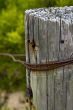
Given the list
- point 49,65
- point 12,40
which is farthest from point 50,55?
point 12,40

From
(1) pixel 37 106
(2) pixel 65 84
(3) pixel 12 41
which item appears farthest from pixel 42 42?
(3) pixel 12 41

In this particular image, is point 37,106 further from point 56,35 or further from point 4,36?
point 4,36

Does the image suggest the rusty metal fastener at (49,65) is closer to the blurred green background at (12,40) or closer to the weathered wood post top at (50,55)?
the weathered wood post top at (50,55)

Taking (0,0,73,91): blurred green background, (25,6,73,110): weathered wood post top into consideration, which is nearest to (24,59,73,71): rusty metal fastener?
(25,6,73,110): weathered wood post top

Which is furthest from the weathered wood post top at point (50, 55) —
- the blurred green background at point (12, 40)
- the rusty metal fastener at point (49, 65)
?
the blurred green background at point (12, 40)

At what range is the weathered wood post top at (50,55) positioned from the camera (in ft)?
6.24

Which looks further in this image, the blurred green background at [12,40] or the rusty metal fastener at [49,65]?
the blurred green background at [12,40]

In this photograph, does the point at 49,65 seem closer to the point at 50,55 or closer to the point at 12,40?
the point at 50,55

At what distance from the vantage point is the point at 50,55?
1.96 metres

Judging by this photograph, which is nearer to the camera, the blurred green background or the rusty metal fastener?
the rusty metal fastener

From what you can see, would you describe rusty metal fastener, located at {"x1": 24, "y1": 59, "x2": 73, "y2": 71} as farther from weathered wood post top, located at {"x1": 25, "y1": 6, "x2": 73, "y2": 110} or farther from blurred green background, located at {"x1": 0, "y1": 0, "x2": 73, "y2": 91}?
blurred green background, located at {"x1": 0, "y1": 0, "x2": 73, "y2": 91}

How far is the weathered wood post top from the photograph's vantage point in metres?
1.90

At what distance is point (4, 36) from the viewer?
5168 mm

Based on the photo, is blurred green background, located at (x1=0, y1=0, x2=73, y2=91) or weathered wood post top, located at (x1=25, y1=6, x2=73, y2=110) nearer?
weathered wood post top, located at (x1=25, y1=6, x2=73, y2=110)
